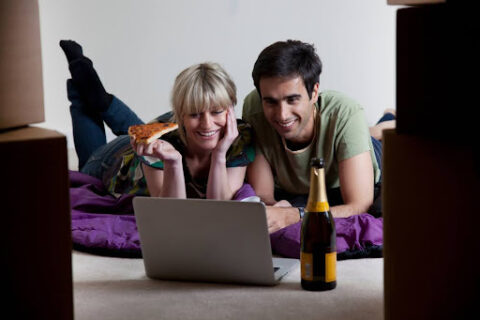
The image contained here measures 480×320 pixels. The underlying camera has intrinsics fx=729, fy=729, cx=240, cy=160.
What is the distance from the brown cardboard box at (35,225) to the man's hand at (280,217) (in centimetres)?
106

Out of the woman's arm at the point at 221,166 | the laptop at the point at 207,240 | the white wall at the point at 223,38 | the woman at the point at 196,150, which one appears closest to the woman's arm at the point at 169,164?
the woman at the point at 196,150

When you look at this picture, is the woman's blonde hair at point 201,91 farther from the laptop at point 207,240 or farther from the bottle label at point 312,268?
the bottle label at point 312,268

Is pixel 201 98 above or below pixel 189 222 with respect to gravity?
above

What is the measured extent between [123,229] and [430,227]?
1.27m

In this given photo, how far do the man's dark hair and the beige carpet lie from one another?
703 millimetres

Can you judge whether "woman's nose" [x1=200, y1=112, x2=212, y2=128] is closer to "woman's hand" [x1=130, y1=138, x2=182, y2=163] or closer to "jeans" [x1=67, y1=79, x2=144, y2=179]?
"woman's hand" [x1=130, y1=138, x2=182, y2=163]

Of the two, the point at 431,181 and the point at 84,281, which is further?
the point at 84,281

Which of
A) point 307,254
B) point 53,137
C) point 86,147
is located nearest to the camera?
point 53,137

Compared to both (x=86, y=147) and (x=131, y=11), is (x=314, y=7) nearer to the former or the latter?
(x=131, y=11)

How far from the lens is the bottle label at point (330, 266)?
1734mm

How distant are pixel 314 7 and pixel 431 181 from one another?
3.68 meters

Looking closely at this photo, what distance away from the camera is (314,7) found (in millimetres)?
4777

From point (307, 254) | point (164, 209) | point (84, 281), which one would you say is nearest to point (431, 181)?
point (307, 254)

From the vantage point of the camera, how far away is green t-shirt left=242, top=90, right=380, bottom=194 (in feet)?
8.07
